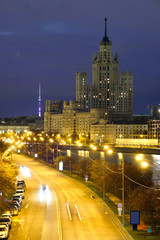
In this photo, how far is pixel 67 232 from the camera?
103ft

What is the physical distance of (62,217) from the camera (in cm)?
3741

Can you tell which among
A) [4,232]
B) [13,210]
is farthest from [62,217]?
[4,232]

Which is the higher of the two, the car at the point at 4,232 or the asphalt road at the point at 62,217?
the car at the point at 4,232

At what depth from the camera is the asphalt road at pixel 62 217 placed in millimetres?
30922

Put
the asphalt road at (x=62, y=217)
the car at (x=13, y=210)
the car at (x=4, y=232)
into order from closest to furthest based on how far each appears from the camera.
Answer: the car at (x=4, y=232) → the asphalt road at (x=62, y=217) → the car at (x=13, y=210)

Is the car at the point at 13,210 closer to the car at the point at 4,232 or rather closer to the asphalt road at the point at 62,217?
the asphalt road at the point at 62,217

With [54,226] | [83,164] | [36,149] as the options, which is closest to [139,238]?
[54,226]

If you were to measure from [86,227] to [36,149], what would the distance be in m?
126

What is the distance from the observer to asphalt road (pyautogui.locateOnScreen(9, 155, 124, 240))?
101 ft

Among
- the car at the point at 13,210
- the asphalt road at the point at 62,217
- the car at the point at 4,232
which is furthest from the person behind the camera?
the car at the point at 13,210

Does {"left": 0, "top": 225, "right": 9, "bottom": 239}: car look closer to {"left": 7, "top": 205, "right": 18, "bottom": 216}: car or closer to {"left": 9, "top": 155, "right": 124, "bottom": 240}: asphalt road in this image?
{"left": 9, "top": 155, "right": 124, "bottom": 240}: asphalt road

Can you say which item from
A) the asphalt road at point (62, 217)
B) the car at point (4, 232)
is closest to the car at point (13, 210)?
the asphalt road at point (62, 217)

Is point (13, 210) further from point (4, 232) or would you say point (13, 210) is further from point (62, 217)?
point (4, 232)

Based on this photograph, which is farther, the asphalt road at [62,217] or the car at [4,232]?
the asphalt road at [62,217]
